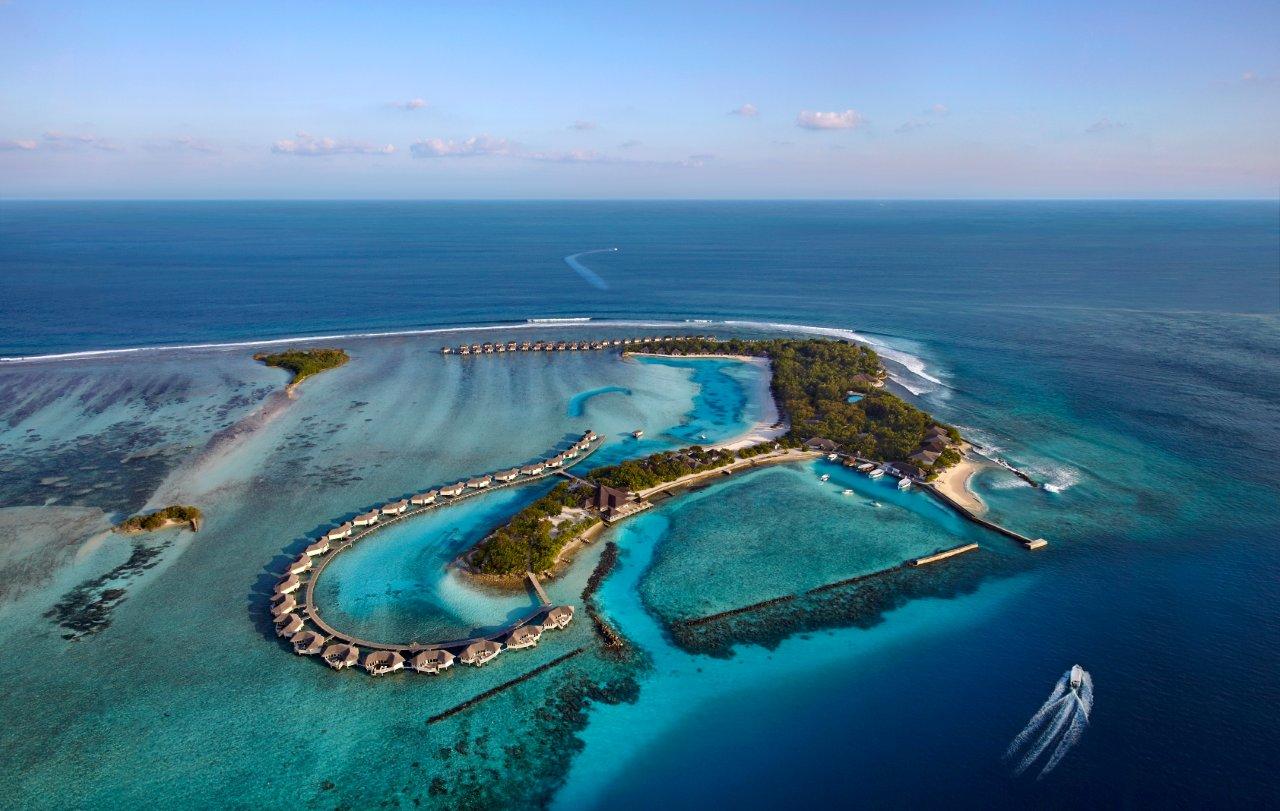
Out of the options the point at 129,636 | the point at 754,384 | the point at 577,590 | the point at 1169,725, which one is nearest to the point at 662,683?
the point at 577,590

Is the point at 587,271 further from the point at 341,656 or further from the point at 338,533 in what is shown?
the point at 341,656

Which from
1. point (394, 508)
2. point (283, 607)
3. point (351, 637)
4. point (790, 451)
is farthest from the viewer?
point (790, 451)

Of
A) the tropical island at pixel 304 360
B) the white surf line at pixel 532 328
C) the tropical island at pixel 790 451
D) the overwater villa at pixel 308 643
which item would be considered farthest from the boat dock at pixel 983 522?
the tropical island at pixel 304 360

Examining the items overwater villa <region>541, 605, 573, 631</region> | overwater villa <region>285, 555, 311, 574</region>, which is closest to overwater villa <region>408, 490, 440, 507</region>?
overwater villa <region>285, 555, 311, 574</region>

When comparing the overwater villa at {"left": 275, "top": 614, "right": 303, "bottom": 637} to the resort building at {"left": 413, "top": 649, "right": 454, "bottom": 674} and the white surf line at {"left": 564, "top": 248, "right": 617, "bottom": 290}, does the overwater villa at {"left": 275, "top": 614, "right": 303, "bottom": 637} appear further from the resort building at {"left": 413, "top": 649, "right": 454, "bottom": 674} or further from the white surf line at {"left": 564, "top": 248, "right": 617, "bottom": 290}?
the white surf line at {"left": 564, "top": 248, "right": 617, "bottom": 290}

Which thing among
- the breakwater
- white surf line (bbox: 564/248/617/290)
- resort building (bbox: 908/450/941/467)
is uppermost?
white surf line (bbox: 564/248/617/290)

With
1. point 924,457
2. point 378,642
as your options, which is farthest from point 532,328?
point 378,642
